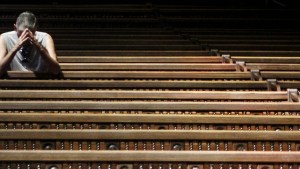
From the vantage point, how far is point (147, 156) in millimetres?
1176

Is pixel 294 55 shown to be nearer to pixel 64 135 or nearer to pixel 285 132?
pixel 285 132

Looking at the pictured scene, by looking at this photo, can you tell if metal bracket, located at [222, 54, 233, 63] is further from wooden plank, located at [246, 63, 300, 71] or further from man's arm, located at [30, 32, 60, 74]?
man's arm, located at [30, 32, 60, 74]

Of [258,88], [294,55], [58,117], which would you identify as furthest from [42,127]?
[294,55]

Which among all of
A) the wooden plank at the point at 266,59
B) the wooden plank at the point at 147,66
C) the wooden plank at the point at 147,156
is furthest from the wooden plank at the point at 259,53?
the wooden plank at the point at 147,156

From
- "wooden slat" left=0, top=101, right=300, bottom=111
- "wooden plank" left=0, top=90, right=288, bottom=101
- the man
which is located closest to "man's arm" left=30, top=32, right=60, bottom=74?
the man

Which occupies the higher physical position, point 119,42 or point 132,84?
point 119,42

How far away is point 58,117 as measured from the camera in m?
1.43

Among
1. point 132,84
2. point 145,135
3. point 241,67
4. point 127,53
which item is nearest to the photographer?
point 145,135

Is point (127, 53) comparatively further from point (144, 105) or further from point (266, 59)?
point (144, 105)

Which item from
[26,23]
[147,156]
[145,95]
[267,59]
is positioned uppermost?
[26,23]

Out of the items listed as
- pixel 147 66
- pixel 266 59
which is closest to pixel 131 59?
pixel 147 66

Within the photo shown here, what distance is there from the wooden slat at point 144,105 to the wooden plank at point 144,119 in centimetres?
12

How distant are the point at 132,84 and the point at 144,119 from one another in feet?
1.34

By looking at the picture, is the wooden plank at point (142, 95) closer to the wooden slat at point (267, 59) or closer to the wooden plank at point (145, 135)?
the wooden plank at point (145, 135)
